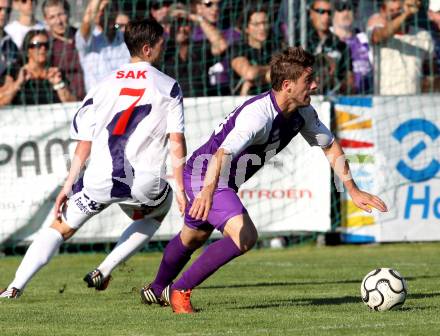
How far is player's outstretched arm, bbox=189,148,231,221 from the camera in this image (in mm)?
6668

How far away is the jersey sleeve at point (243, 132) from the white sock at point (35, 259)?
1.98 meters

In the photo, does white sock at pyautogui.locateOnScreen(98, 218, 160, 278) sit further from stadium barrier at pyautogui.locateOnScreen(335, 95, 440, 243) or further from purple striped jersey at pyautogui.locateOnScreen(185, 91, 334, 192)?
stadium barrier at pyautogui.locateOnScreen(335, 95, 440, 243)

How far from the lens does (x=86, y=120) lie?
8.06m

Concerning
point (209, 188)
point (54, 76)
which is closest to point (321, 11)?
point (54, 76)

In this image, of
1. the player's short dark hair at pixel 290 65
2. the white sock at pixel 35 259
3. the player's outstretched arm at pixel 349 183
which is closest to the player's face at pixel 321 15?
the player's outstretched arm at pixel 349 183

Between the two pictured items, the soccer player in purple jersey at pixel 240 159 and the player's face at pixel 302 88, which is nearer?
the soccer player in purple jersey at pixel 240 159

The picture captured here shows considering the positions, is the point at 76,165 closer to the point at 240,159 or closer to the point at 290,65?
the point at 240,159

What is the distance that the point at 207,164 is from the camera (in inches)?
296

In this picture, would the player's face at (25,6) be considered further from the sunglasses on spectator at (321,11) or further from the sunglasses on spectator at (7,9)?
the sunglasses on spectator at (321,11)

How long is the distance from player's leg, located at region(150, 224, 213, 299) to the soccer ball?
1.17 m

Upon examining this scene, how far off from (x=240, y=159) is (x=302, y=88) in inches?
25.2

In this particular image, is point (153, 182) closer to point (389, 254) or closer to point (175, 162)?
point (175, 162)

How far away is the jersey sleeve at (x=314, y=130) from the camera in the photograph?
764 centimetres

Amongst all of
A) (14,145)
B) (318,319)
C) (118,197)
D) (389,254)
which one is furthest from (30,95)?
(318,319)
